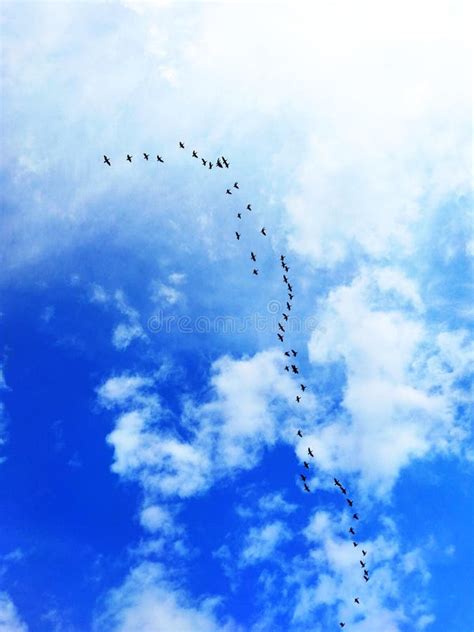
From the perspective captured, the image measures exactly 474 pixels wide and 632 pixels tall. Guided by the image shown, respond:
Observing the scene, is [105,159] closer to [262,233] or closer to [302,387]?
[262,233]

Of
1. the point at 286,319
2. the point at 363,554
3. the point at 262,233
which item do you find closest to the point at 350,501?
the point at 363,554

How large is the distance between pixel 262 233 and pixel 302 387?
31.0 m

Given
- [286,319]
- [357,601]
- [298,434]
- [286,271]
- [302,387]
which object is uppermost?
[286,271]

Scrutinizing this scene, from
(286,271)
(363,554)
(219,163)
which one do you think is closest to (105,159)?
(219,163)

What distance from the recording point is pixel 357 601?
4471 inches

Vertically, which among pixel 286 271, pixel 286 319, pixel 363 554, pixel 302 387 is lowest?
pixel 363 554

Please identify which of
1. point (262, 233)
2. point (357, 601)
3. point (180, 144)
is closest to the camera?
point (180, 144)

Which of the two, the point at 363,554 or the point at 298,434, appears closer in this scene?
the point at 298,434

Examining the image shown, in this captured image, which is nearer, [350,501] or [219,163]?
[219,163]

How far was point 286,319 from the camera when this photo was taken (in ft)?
352

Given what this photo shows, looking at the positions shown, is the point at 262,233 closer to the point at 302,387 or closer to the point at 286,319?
the point at 286,319

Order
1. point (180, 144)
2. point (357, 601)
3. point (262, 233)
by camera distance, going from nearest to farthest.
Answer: point (180, 144) → point (262, 233) → point (357, 601)

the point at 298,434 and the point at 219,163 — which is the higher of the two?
the point at 219,163

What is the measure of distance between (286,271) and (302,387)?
75.1ft
